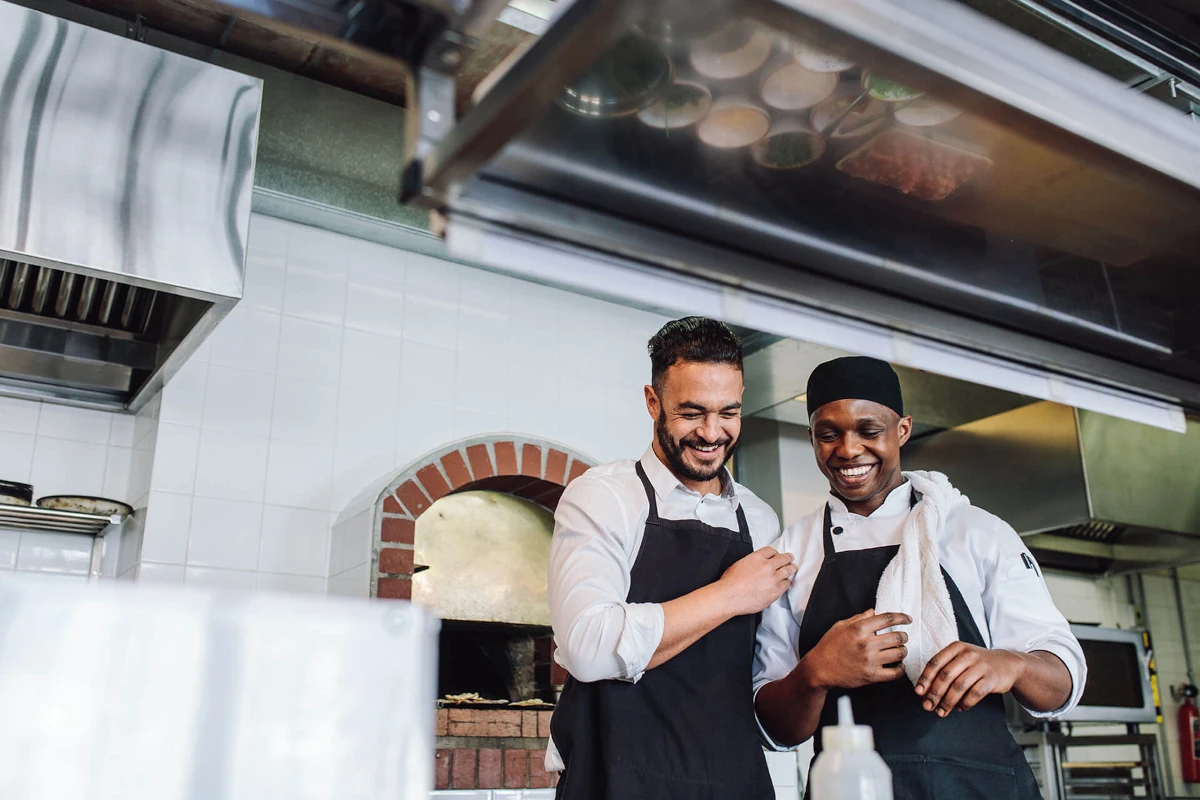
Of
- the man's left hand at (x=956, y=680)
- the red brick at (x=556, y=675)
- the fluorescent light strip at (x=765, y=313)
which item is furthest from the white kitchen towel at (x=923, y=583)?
the red brick at (x=556, y=675)

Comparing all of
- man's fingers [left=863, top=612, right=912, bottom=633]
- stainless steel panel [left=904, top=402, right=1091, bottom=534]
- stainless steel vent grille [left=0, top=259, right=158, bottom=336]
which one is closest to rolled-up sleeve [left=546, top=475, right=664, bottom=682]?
man's fingers [left=863, top=612, right=912, bottom=633]

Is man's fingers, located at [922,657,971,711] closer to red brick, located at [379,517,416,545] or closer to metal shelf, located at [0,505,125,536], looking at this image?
red brick, located at [379,517,416,545]

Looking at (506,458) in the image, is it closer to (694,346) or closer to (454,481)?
(454,481)

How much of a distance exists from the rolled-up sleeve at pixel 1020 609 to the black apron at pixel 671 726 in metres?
0.42

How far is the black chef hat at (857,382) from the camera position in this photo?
188 cm

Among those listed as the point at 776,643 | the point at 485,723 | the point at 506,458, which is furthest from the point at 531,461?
the point at 776,643

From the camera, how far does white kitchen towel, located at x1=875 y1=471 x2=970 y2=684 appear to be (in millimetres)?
1524

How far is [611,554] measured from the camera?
5.89 feet

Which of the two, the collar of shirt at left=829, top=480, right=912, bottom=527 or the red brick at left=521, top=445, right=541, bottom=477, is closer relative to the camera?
the collar of shirt at left=829, top=480, right=912, bottom=527

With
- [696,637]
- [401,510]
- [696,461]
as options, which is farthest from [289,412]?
[696,637]

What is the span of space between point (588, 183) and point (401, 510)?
241cm

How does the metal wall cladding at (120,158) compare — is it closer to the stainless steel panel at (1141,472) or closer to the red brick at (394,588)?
the red brick at (394,588)

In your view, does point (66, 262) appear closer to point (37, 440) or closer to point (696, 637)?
point (37, 440)

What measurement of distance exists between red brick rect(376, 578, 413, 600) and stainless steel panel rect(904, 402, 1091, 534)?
8.92 feet
